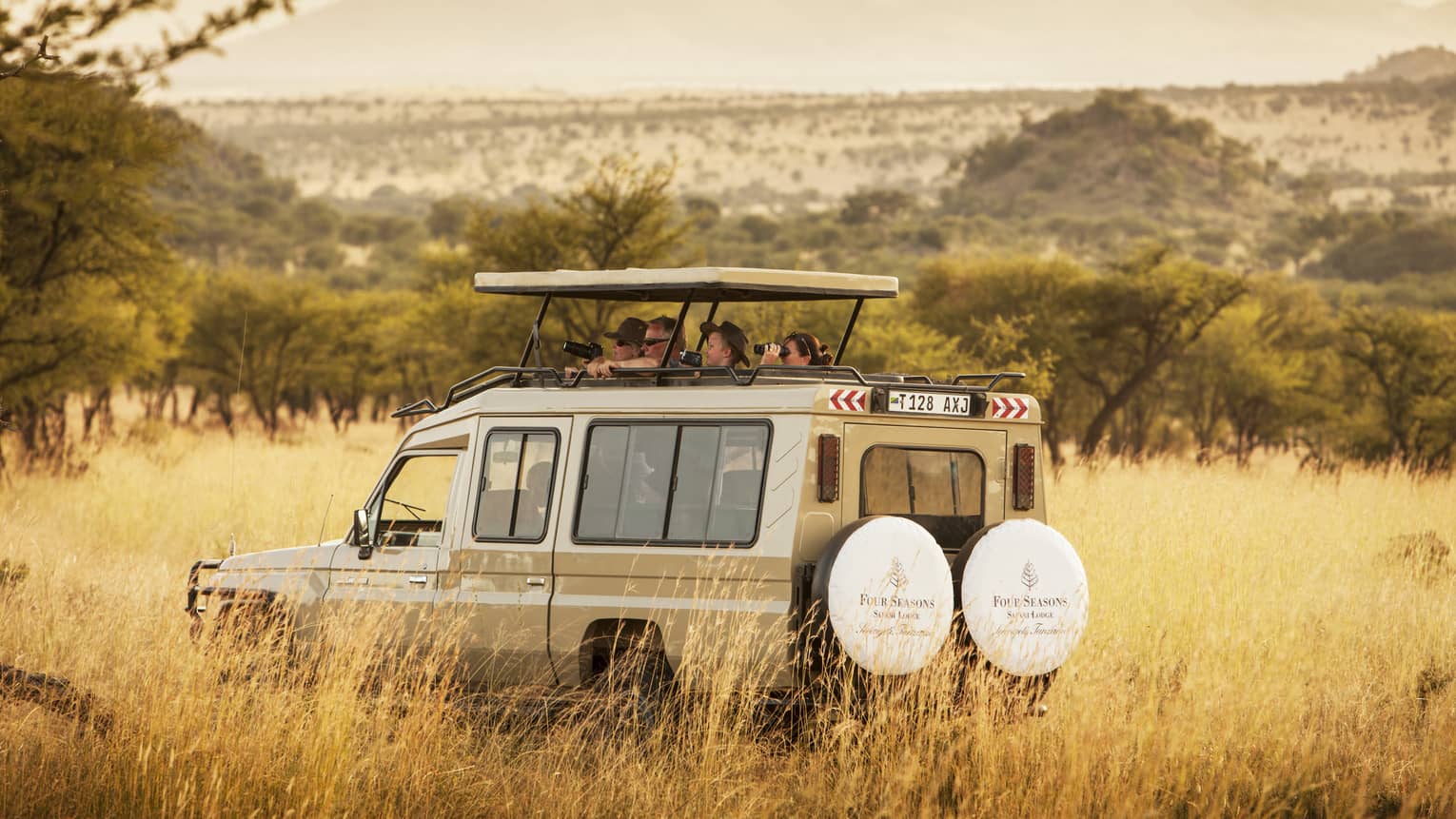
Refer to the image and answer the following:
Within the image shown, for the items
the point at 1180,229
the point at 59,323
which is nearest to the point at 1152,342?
the point at 59,323

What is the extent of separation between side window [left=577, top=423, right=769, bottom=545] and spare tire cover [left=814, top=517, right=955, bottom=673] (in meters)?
0.57

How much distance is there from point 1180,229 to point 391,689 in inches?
3087

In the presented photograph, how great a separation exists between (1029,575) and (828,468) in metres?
1.08

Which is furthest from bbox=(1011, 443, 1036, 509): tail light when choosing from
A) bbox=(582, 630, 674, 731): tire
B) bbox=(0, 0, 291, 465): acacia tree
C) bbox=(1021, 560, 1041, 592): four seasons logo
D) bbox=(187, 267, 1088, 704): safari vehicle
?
bbox=(0, 0, 291, 465): acacia tree

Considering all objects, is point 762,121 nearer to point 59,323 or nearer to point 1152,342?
point 1152,342

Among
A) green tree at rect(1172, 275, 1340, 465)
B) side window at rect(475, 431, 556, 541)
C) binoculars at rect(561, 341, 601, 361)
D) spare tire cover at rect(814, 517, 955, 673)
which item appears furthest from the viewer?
green tree at rect(1172, 275, 1340, 465)

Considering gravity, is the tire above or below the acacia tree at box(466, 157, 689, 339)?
below

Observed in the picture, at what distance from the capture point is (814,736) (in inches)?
295

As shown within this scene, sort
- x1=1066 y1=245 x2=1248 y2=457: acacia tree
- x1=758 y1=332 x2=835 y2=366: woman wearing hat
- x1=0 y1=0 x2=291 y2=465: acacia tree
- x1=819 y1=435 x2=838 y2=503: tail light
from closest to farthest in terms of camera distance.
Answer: x1=819 y1=435 x2=838 y2=503: tail light → x1=758 y1=332 x2=835 y2=366: woman wearing hat → x1=0 y1=0 x2=291 y2=465: acacia tree → x1=1066 y1=245 x2=1248 y2=457: acacia tree

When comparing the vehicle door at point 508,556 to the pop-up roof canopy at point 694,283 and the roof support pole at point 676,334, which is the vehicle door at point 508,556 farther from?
the pop-up roof canopy at point 694,283

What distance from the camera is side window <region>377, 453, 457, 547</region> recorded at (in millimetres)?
8984

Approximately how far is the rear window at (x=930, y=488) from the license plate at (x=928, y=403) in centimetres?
20

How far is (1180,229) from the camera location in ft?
266

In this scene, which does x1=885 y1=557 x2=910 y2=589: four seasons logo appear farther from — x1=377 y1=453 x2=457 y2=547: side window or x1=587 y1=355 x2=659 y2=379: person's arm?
x1=377 y1=453 x2=457 y2=547: side window
